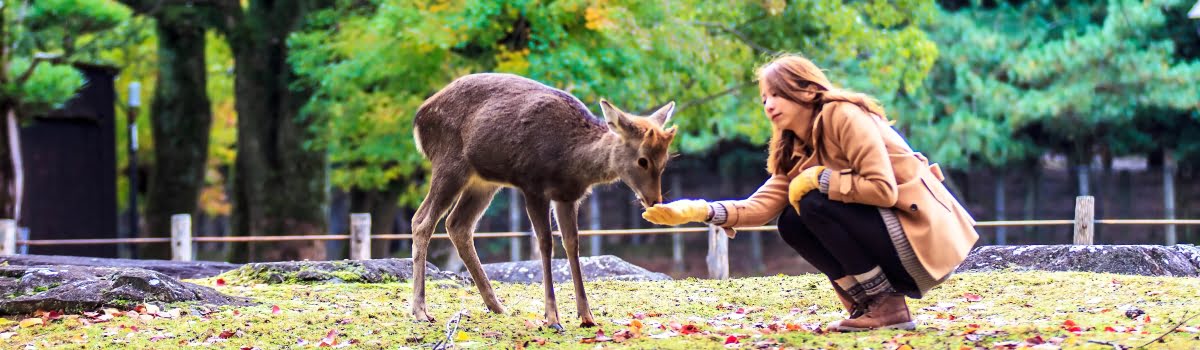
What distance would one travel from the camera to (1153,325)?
5.47 meters

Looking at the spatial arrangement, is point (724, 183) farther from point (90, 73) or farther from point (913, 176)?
point (913, 176)

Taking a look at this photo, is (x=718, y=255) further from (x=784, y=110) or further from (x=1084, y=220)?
(x=784, y=110)

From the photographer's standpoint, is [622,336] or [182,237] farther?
[182,237]

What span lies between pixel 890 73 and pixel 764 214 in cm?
1246

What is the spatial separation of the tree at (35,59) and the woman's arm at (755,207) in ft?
41.8

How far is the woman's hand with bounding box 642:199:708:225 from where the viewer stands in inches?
203

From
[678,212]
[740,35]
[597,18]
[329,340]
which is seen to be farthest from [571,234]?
[740,35]

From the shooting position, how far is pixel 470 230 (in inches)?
295

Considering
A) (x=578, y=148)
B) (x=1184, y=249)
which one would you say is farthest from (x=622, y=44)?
(x=578, y=148)

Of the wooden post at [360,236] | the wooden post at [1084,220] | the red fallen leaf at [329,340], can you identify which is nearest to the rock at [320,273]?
the wooden post at [360,236]

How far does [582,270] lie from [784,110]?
5.98 meters

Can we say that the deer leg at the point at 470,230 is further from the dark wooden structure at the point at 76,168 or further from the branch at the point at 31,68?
the dark wooden structure at the point at 76,168

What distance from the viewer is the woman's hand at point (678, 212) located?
203 inches

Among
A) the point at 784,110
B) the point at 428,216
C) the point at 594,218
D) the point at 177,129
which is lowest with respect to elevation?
the point at 594,218
